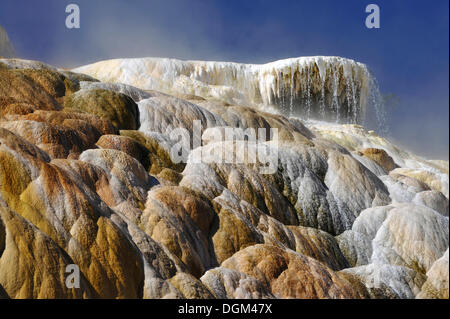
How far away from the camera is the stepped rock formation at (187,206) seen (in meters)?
8.80

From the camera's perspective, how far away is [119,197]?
34.6 ft

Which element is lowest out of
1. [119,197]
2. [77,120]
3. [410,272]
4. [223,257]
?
[410,272]

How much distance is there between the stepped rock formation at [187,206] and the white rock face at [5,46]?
57.4ft

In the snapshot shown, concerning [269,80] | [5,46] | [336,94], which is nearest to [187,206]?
[269,80]

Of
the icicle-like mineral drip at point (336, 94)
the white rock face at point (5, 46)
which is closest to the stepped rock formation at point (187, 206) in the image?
the icicle-like mineral drip at point (336, 94)

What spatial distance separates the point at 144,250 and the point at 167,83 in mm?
17960

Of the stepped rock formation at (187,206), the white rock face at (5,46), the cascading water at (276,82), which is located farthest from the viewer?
the white rock face at (5,46)

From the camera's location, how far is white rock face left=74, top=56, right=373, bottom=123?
26.8 meters

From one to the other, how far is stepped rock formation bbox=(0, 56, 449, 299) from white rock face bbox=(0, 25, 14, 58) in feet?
57.4

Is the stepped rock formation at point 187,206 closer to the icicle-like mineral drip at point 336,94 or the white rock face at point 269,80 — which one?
the white rock face at point 269,80

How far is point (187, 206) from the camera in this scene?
11039 millimetres

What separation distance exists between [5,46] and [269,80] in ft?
48.7
